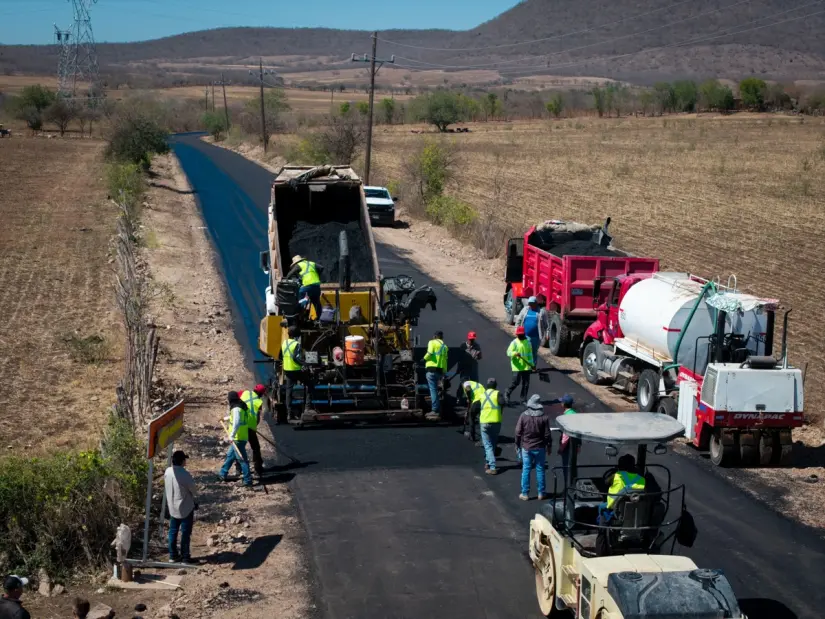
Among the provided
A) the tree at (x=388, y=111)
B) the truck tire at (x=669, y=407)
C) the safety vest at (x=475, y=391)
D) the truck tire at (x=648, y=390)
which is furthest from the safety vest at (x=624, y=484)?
the tree at (x=388, y=111)

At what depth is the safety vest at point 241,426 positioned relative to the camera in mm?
13891

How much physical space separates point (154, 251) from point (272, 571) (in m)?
22.5

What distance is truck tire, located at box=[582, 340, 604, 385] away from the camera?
770 inches

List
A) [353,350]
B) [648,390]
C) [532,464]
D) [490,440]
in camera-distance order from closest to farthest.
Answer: [532,464] → [490,440] → [353,350] → [648,390]

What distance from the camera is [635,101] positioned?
445 feet

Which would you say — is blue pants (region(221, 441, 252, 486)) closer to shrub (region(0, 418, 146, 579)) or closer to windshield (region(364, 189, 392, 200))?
shrub (region(0, 418, 146, 579))

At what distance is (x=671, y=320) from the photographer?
55.1 ft

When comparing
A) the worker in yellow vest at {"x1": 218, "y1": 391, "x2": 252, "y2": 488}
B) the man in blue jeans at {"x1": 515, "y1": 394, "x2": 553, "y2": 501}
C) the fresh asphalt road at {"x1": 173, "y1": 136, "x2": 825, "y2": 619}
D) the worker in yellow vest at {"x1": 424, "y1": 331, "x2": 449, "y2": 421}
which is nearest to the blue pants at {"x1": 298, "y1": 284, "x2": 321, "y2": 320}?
the worker in yellow vest at {"x1": 424, "y1": 331, "x2": 449, "y2": 421}

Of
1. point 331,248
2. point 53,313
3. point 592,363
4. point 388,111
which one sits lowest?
point 53,313

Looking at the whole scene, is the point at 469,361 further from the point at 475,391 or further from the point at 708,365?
A: the point at 708,365

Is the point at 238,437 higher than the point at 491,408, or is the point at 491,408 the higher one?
the point at 491,408

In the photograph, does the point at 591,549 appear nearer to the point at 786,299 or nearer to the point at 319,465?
the point at 319,465

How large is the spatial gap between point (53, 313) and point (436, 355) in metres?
12.3

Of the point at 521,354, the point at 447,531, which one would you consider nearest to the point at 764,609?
the point at 447,531
